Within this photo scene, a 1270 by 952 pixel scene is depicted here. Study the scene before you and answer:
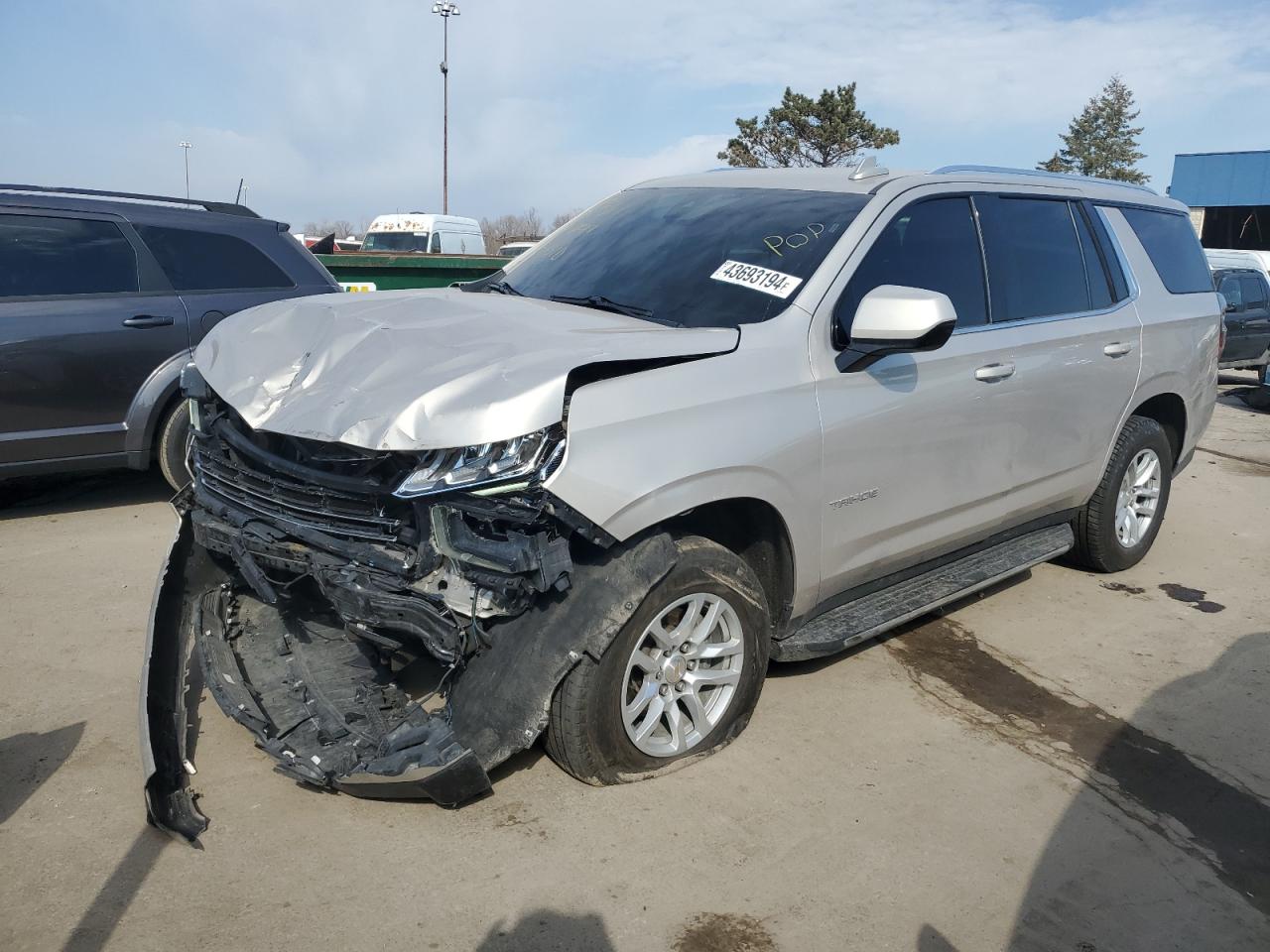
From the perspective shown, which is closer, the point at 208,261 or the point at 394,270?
the point at 208,261

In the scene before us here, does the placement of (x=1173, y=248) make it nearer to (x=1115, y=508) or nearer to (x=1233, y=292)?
(x=1115, y=508)

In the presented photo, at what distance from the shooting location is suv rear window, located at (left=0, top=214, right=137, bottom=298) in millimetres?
5922

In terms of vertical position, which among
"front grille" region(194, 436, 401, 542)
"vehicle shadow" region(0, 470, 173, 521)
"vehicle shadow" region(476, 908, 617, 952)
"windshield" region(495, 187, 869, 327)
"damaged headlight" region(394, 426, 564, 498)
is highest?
"windshield" region(495, 187, 869, 327)

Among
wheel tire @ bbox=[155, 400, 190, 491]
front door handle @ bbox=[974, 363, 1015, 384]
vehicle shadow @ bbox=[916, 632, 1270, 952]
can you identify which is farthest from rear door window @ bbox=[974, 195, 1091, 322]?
wheel tire @ bbox=[155, 400, 190, 491]

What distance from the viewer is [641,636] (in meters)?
Answer: 3.17

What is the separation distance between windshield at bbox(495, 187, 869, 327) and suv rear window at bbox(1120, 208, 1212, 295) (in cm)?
234

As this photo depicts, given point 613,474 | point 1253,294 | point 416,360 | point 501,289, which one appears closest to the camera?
point 613,474

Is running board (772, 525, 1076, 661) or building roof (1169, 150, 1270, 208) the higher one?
building roof (1169, 150, 1270, 208)

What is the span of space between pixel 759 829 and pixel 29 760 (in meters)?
2.37

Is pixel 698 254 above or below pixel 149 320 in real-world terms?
above

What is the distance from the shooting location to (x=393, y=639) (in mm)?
3070

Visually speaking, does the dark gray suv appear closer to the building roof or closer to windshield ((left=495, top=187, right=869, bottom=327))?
windshield ((left=495, top=187, right=869, bottom=327))

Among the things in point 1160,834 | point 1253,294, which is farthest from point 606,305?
point 1253,294

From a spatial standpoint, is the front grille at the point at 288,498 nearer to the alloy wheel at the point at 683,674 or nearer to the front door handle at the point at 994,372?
the alloy wheel at the point at 683,674
